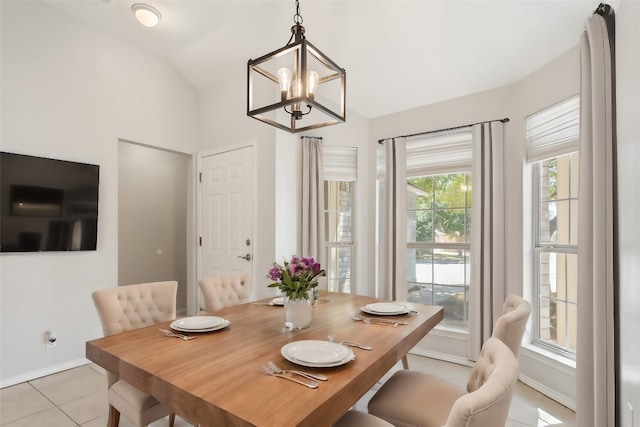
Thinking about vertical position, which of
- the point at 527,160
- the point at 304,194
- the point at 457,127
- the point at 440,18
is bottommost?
the point at 304,194

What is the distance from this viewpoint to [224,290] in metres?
2.48

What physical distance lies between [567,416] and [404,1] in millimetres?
3226

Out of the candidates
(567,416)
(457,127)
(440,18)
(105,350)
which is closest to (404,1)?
(440,18)

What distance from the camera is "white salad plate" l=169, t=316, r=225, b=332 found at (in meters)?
1.65

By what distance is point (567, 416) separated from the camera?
233 centimetres

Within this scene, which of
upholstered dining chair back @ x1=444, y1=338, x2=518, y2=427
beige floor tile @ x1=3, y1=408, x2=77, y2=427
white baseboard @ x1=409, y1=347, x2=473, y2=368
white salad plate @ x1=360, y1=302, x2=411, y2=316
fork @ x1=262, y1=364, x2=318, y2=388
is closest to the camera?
upholstered dining chair back @ x1=444, y1=338, x2=518, y2=427

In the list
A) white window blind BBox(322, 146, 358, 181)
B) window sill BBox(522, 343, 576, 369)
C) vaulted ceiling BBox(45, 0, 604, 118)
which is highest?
vaulted ceiling BBox(45, 0, 604, 118)

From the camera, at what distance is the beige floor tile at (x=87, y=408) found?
229 cm

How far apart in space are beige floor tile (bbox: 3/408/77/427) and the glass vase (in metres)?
1.71

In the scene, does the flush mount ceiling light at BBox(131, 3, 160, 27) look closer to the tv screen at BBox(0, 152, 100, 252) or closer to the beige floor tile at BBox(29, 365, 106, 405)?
the tv screen at BBox(0, 152, 100, 252)

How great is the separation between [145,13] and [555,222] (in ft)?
12.9

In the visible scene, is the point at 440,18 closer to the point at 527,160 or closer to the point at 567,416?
the point at 527,160

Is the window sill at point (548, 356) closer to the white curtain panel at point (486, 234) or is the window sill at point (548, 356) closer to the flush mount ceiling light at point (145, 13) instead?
the white curtain panel at point (486, 234)

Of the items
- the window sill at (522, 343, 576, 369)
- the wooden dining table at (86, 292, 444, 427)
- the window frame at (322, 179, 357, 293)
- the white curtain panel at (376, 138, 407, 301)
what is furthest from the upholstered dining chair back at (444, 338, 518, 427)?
the window frame at (322, 179, 357, 293)
